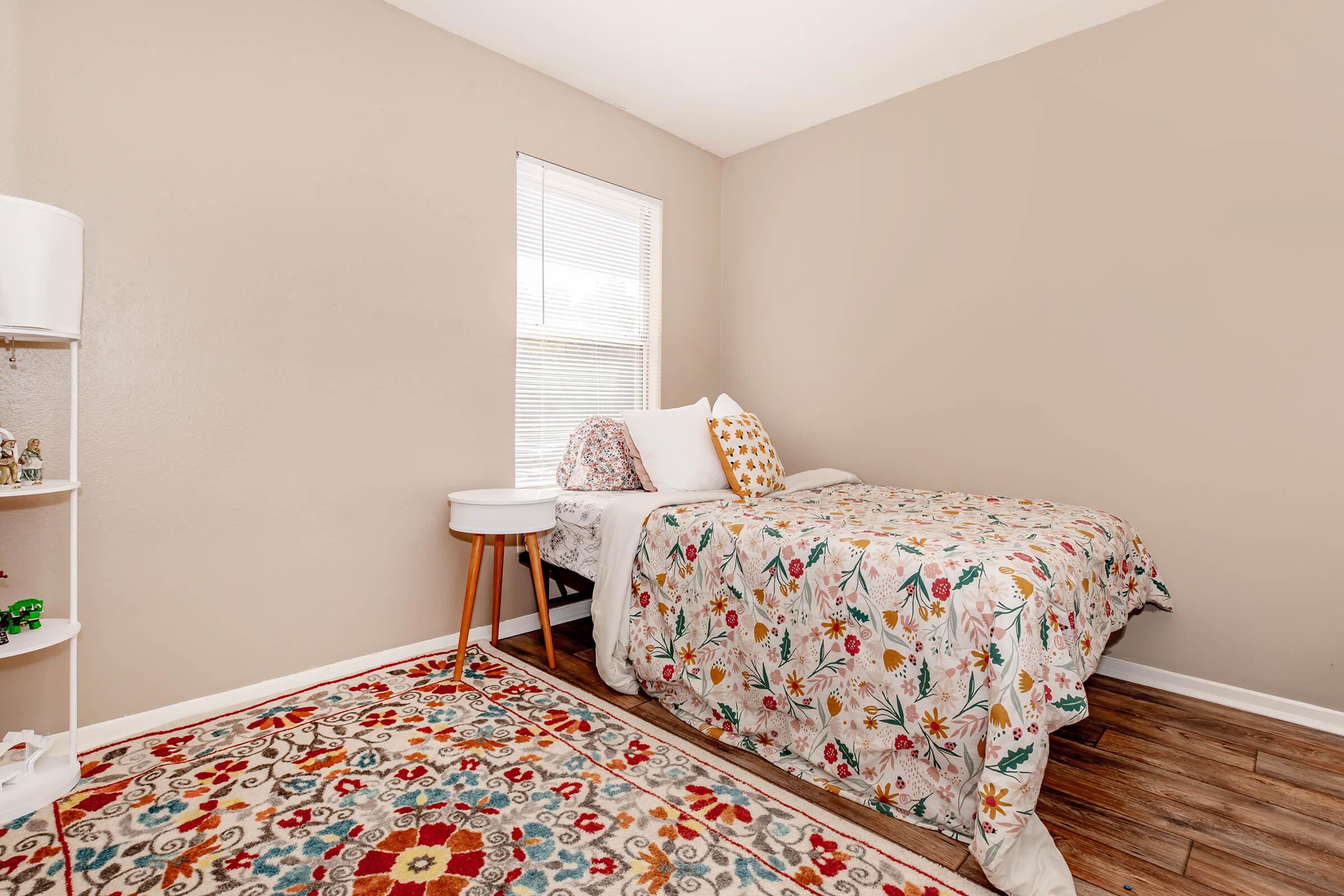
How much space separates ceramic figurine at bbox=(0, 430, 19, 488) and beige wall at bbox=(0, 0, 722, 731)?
9.9 inches

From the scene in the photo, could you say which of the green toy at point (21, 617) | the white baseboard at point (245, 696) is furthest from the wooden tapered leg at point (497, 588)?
the green toy at point (21, 617)

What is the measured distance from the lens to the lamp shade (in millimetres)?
1604

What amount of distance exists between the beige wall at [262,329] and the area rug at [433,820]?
479 millimetres

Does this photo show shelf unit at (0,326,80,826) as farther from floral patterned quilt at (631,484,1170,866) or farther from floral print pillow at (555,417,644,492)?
floral print pillow at (555,417,644,492)

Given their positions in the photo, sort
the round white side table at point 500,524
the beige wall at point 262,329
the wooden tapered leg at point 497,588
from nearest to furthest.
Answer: the beige wall at point 262,329, the round white side table at point 500,524, the wooden tapered leg at point 497,588

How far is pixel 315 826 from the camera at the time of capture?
1.65m

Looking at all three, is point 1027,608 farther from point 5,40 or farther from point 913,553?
point 5,40

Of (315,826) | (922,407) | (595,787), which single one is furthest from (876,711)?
(922,407)

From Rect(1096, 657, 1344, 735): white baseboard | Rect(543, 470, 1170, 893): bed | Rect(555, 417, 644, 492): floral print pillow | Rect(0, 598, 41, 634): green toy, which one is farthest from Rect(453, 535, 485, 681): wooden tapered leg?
Rect(1096, 657, 1344, 735): white baseboard

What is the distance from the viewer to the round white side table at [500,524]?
248cm

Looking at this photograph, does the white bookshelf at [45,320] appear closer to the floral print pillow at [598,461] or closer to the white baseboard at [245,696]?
the white baseboard at [245,696]

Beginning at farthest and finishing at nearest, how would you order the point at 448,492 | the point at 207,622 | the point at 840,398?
the point at 840,398 < the point at 448,492 < the point at 207,622

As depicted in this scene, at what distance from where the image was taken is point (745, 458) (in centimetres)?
288

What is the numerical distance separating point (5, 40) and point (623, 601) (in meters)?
2.46
